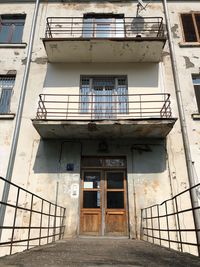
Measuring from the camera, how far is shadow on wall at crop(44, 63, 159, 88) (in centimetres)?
972

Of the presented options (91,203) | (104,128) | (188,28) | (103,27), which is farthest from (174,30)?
(91,203)

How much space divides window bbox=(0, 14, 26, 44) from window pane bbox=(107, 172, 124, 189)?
774cm

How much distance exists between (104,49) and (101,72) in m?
0.96

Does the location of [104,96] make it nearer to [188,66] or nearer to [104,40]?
[104,40]

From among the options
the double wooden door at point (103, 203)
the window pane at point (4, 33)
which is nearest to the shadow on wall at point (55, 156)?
the double wooden door at point (103, 203)

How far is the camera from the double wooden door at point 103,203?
7.97 metres

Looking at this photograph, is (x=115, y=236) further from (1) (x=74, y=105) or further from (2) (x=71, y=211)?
(1) (x=74, y=105)

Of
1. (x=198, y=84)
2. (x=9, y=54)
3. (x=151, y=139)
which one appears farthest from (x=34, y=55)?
(x=198, y=84)

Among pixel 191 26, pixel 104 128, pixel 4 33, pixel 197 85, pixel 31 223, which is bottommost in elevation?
pixel 31 223

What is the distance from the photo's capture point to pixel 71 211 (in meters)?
7.90

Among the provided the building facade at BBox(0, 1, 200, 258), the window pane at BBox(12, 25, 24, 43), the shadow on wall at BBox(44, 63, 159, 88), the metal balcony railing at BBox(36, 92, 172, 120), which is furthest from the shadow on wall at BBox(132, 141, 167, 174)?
the window pane at BBox(12, 25, 24, 43)

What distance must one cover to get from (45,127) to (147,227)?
4848mm

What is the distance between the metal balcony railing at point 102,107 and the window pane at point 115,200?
289 centimetres

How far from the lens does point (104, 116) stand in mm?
9125
